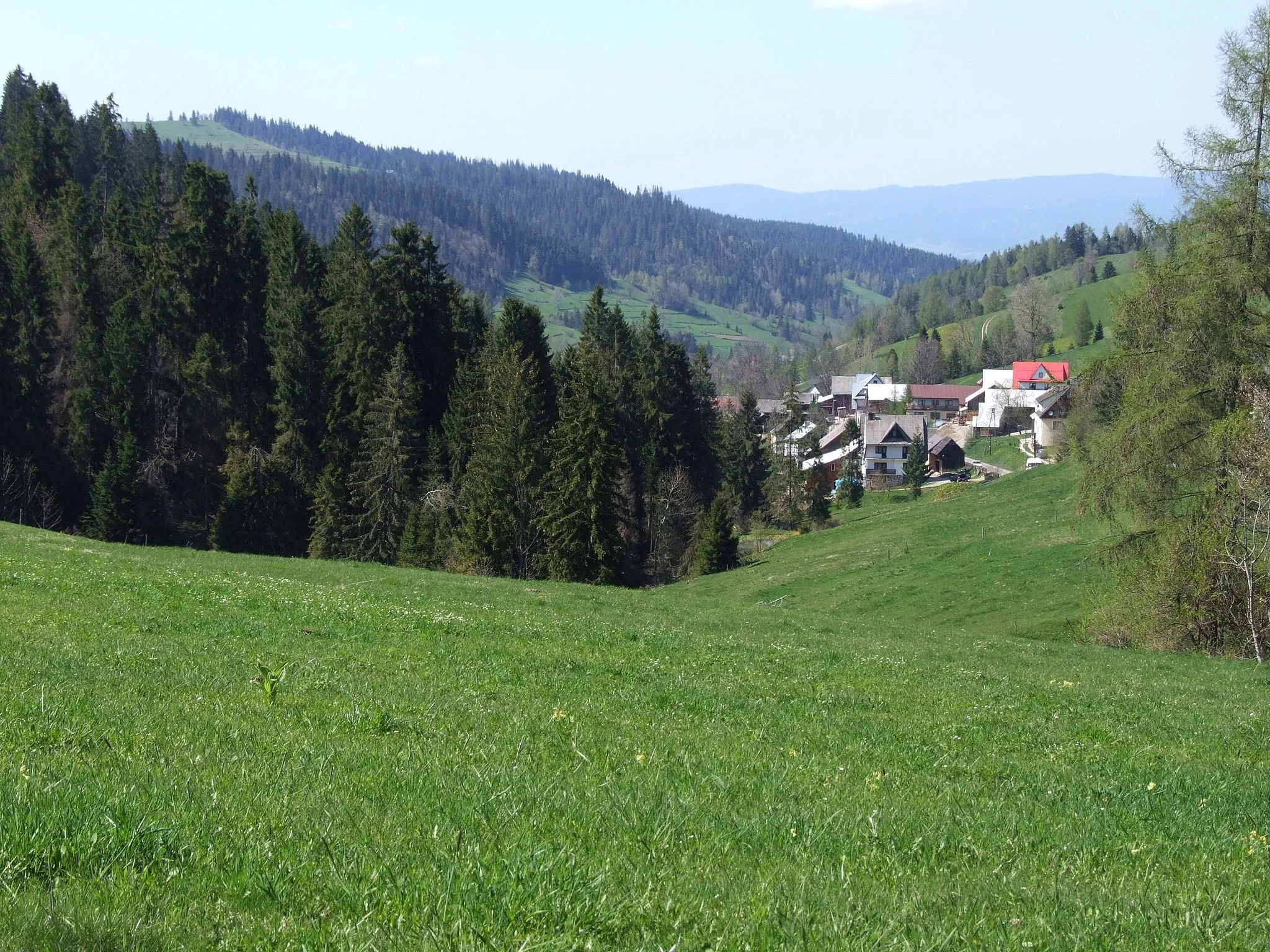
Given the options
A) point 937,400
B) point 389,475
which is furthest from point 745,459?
point 937,400

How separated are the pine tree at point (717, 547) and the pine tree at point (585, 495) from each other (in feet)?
31.3

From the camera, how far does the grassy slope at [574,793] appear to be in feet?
15.7

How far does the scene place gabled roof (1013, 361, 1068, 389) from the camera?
162500 millimetres

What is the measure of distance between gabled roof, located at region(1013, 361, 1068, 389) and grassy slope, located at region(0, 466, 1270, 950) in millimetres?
→ 154386

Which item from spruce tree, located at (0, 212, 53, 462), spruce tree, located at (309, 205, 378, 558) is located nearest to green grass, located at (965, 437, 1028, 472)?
spruce tree, located at (309, 205, 378, 558)

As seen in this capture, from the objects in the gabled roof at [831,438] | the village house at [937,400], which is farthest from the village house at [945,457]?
the village house at [937,400]

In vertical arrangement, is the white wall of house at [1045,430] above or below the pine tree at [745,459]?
above

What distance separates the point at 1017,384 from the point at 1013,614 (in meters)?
136

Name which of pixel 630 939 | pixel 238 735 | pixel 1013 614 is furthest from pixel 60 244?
pixel 630 939

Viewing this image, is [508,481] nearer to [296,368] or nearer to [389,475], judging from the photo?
[389,475]

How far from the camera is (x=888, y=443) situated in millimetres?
138625

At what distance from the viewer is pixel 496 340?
63250 millimetres

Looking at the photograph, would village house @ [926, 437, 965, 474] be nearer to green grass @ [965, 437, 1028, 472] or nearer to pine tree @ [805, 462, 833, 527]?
green grass @ [965, 437, 1028, 472]

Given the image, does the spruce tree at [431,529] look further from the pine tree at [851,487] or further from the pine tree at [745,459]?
the pine tree at [851,487]
